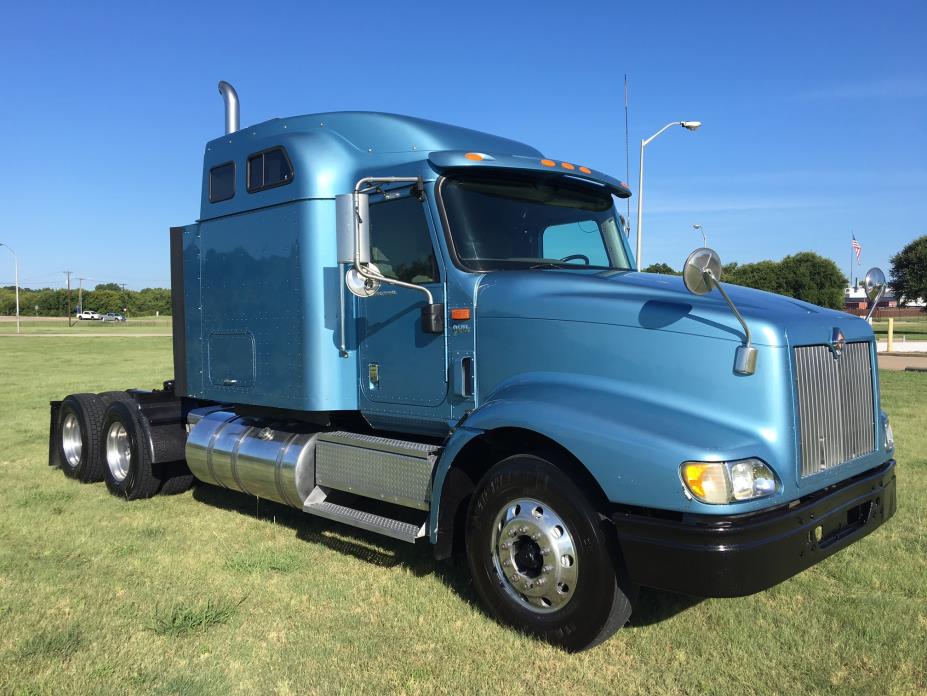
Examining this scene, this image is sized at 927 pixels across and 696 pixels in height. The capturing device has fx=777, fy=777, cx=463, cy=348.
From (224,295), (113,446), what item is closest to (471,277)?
(224,295)

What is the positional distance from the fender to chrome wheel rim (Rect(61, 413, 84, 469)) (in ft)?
20.7

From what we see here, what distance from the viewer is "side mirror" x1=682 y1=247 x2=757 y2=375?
12.2ft

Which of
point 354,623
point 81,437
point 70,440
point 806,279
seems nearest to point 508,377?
point 354,623

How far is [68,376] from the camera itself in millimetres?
20891

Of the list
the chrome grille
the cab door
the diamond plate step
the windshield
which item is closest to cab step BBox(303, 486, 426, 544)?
the diamond plate step

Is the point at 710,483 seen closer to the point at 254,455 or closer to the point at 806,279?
the point at 254,455

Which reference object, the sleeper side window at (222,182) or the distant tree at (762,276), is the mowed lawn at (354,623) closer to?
the sleeper side window at (222,182)

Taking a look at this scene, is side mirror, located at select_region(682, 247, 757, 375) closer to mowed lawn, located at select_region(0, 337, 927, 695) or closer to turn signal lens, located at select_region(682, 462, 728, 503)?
turn signal lens, located at select_region(682, 462, 728, 503)

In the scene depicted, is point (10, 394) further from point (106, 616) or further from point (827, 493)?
point (827, 493)

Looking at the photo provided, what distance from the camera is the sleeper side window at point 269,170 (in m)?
5.89

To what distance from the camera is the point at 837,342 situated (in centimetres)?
420

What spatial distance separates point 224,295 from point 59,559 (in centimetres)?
238

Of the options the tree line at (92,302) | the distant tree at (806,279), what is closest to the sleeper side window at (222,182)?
the distant tree at (806,279)

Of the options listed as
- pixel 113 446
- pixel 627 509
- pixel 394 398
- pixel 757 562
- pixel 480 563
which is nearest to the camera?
pixel 757 562
